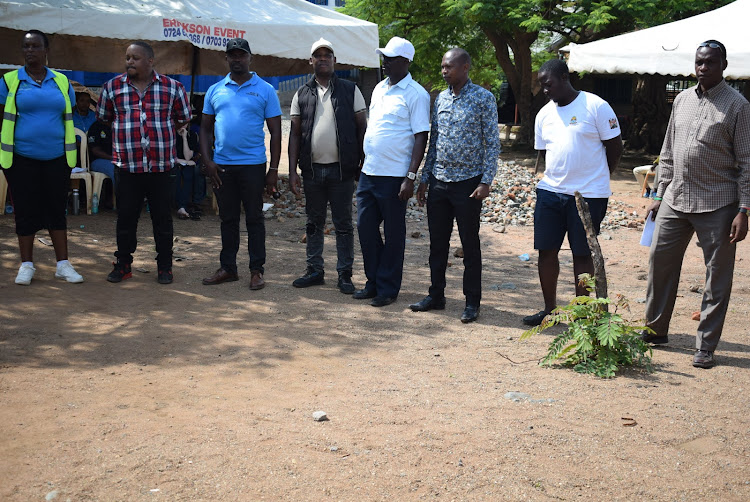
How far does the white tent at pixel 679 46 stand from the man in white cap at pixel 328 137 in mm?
6566

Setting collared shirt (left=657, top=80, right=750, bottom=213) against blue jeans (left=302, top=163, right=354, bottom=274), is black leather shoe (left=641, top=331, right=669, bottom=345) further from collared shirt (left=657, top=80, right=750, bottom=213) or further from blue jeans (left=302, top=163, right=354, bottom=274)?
blue jeans (left=302, top=163, right=354, bottom=274)

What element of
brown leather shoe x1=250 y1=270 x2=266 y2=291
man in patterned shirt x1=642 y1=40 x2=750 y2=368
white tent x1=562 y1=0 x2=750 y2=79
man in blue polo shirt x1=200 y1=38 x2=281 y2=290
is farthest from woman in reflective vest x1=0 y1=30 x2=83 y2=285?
white tent x1=562 y1=0 x2=750 y2=79

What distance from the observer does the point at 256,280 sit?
6.66m

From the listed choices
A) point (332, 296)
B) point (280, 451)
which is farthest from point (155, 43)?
point (280, 451)

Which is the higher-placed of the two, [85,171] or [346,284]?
[85,171]

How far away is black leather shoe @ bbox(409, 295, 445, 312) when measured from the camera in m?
6.14

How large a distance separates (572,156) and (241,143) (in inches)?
106

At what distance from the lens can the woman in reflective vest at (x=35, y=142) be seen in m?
6.06

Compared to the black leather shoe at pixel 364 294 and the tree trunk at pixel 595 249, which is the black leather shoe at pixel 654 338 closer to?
the tree trunk at pixel 595 249

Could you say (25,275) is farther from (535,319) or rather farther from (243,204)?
(535,319)

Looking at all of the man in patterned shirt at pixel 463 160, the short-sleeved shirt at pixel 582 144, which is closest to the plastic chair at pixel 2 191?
the man in patterned shirt at pixel 463 160

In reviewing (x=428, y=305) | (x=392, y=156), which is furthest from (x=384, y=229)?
(x=428, y=305)

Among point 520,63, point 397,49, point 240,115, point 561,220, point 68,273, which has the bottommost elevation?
point 68,273

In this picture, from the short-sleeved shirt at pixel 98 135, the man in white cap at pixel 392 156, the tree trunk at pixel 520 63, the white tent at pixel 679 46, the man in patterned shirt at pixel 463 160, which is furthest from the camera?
the tree trunk at pixel 520 63
